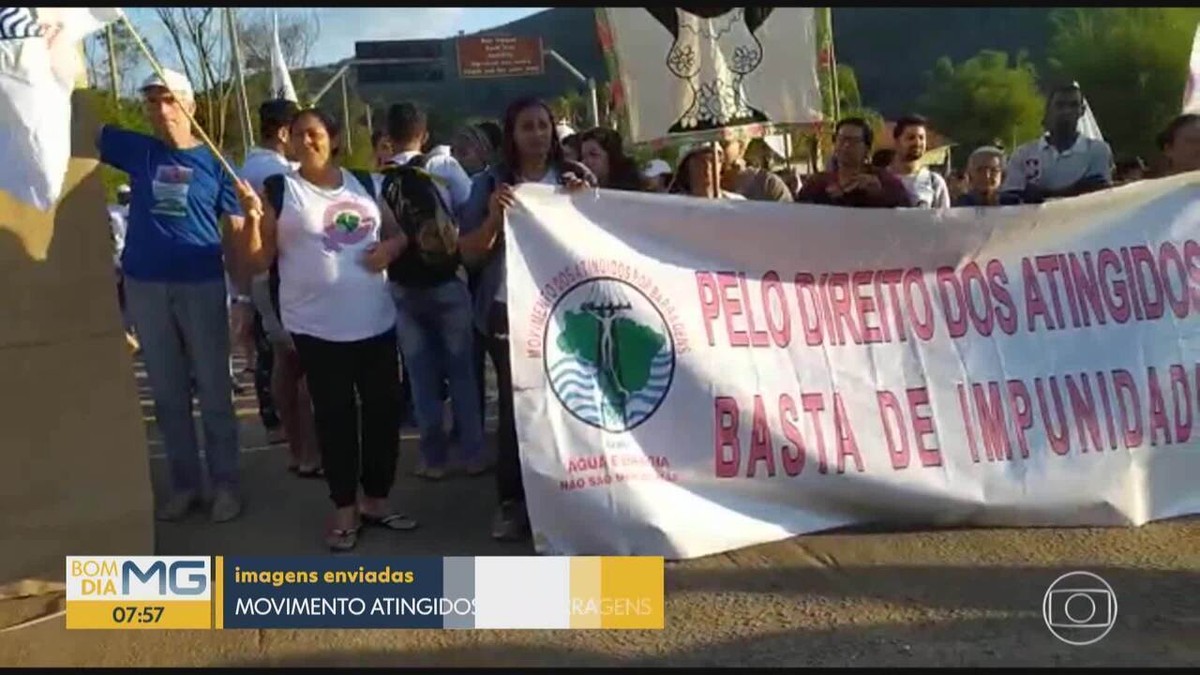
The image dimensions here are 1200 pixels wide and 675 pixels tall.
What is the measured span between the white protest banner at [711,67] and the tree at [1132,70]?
45.0 m

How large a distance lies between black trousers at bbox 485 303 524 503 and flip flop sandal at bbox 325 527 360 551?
555mm

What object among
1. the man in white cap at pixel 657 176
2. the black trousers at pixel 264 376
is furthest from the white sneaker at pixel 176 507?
the man in white cap at pixel 657 176

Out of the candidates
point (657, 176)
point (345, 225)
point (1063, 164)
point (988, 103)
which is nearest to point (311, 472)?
point (345, 225)

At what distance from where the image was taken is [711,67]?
5770 mm

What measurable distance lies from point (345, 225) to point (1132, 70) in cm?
5483

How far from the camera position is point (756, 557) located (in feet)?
14.3

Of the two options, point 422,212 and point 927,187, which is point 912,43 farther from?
point 422,212

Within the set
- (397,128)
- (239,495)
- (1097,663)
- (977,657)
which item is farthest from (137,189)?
(1097,663)

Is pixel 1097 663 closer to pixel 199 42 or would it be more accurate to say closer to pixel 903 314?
pixel 903 314

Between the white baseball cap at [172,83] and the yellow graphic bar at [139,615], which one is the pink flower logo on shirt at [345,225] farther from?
the yellow graphic bar at [139,615]

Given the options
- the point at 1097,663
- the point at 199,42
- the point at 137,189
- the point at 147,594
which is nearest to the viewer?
the point at 1097,663

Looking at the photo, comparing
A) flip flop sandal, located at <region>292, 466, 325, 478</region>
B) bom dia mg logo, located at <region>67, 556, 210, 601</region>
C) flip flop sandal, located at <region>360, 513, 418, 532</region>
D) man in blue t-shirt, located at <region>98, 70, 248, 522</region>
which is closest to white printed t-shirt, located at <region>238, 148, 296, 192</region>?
man in blue t-shirt, located at <region>98, 70, 248, 522</region>

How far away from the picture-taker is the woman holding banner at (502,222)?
4.47 meters

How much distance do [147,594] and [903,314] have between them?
2.80 m
